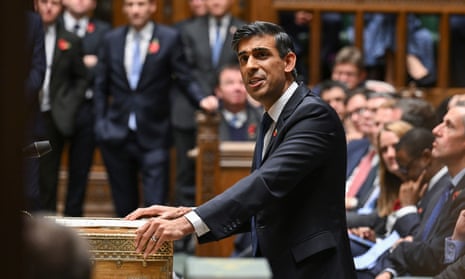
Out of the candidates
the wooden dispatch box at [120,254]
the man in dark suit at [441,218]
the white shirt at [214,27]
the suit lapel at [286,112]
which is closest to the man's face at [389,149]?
the man in dark suit at [441,218]

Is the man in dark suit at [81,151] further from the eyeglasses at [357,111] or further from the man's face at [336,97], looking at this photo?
the eyeglasses at [357,111]

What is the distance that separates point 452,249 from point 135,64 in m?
3.67

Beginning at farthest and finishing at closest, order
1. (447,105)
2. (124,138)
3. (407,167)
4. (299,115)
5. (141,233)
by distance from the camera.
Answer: (124,138)
(447,105)
(407,167)
(299,115)
(141,233)

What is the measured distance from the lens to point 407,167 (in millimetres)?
5219

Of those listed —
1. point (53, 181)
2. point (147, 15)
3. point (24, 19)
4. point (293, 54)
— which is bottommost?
point (53, 181)

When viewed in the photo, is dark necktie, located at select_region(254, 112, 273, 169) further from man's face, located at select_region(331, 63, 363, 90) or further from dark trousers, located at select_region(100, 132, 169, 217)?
man's face, located at select_region(331, 63, 363, 90)

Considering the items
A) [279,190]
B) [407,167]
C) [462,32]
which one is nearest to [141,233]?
[279,190]

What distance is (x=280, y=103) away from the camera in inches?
133

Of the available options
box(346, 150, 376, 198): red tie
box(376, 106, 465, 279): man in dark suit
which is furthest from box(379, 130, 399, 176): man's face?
box(346, 150, 376, 198): red tie

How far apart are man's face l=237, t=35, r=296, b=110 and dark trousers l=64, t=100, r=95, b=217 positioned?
4191 mm

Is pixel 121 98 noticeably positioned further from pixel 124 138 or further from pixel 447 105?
pixel 447 105

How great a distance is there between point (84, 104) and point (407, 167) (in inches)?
120

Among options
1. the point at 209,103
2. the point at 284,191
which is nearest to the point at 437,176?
the point at 284,191

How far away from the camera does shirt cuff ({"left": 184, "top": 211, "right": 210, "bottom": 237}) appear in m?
3.12
